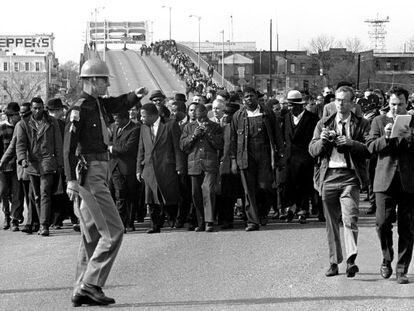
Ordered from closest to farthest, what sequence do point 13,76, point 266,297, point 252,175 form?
point 266,297
point 252,175
point 13,76

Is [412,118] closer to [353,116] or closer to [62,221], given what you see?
[353,116]

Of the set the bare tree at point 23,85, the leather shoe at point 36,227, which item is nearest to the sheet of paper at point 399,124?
the leather shoe at point 36,227

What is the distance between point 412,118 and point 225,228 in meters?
5.91

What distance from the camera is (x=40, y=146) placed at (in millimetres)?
17312

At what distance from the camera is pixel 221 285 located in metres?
11.7

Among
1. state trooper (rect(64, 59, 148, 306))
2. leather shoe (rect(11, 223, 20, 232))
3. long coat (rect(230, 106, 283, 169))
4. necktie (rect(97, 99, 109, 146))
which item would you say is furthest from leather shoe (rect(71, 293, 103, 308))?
leather shoe (rect(11, 223, 20, 232))

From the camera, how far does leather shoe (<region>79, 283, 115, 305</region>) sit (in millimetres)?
10609

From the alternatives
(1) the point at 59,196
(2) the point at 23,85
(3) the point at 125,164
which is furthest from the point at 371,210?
(2) the point at 23,85

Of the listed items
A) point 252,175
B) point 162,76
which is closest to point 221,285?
point 252,175

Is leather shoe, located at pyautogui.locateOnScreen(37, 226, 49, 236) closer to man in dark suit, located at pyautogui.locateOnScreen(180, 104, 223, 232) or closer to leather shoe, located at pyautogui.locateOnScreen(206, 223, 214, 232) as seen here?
man in dark suit, located at pyautogui.locateOnScreen(180, 104, 223, 232)

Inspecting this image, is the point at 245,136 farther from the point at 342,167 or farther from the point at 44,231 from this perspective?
the point at 342,167

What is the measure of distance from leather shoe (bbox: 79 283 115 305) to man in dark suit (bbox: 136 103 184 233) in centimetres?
651

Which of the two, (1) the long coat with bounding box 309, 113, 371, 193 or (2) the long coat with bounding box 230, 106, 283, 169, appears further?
(2) the long coat with bounding box 230, 106, 283, 169

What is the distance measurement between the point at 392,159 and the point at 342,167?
0.61 m
